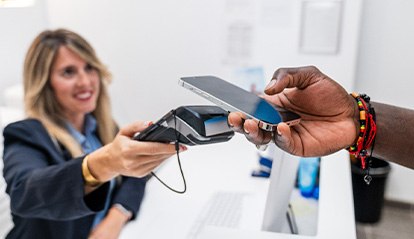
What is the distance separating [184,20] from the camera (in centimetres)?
245

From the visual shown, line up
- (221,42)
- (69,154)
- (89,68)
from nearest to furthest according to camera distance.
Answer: (69,154) → (89,68) → (221,42)

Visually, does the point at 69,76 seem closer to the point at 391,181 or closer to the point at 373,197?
the point at 373,197

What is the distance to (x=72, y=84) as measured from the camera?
1.43 meters

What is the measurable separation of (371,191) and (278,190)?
1.59 metres

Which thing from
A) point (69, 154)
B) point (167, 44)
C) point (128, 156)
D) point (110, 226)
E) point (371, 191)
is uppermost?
point (167, 44)

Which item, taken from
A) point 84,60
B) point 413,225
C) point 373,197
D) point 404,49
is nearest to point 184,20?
point 84,60

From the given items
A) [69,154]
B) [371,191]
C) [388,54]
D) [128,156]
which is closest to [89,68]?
[69,154]

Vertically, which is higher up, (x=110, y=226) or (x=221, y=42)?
(x=221, y=42)

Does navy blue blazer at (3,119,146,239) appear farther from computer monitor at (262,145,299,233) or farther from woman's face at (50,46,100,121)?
computer monitor at (262,145,299,233)

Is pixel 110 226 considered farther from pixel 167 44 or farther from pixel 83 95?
pixel 167 44

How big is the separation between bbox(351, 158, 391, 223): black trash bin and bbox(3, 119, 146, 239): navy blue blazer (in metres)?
1.44

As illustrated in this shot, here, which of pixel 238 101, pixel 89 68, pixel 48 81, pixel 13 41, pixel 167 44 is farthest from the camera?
pixel 167 44

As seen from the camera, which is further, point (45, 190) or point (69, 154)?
point (69, 154)

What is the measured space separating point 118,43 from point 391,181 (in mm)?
1933
